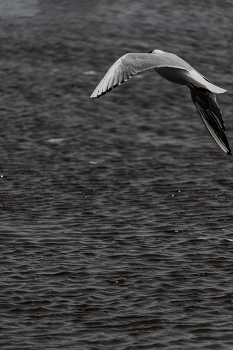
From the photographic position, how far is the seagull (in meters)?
4.41

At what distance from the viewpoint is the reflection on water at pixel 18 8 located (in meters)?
14.1

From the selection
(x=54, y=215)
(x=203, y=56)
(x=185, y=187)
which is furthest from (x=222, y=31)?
(x=54, y=215)

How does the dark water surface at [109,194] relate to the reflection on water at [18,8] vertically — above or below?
below

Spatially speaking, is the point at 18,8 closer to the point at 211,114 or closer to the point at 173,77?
the point at 211,114

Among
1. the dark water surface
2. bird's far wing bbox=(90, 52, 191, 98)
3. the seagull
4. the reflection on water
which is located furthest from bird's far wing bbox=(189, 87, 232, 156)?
the reflection on water

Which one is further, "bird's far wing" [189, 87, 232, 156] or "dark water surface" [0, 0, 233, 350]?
"bird's far wing" [189, 87, 232, 156]

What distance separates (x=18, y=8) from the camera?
14492 millimetres

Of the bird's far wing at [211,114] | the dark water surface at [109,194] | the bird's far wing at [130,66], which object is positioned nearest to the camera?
the bird's far wing at [130,66]

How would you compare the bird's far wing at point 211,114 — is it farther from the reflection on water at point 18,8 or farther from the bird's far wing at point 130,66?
the reflection on water at point 18,8

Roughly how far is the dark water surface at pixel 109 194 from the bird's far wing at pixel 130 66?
5.21 feet

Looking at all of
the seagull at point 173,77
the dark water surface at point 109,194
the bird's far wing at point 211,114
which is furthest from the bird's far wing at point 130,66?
the dark water surface at point 109,194

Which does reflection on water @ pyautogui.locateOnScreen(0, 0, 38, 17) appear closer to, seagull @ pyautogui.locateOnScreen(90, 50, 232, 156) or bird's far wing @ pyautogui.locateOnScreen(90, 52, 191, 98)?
seagull @ pyautogui.locateOnScreen(90, 50, 232, 156)

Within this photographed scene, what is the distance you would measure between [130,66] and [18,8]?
10.4 m

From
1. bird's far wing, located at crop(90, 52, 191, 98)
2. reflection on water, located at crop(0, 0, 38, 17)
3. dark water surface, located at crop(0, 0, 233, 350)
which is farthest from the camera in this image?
reflection on water, located at crop(0, 0, 38, 17)
